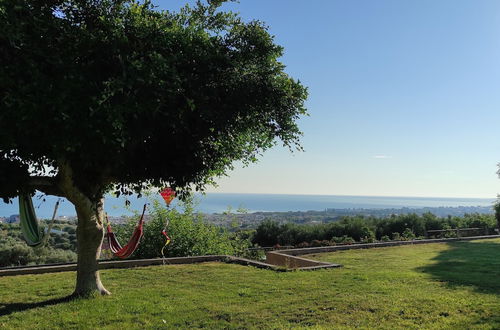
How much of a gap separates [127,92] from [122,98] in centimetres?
12

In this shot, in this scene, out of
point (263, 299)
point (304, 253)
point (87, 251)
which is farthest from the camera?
point (304, 253)

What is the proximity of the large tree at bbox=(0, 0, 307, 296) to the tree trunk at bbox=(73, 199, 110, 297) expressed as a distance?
2 centimetres

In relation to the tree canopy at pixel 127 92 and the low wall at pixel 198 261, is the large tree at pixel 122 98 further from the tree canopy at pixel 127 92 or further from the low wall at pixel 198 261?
the low wall at pixel 198 261

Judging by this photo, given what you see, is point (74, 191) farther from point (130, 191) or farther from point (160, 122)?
point (160, 122)

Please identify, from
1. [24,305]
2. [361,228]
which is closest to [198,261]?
[24,305]

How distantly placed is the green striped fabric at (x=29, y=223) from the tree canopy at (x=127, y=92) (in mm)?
928

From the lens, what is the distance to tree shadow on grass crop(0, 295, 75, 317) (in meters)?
6.58

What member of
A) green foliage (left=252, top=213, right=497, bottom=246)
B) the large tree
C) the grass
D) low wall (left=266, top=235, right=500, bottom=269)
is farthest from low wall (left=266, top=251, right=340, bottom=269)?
green foliage (left=252, top=213, right=497, bottom=246)

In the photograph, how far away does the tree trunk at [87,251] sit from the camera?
7227 mm

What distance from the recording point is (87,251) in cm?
729

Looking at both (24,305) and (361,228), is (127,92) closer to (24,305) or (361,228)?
(24,305)

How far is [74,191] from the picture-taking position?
7055 mm

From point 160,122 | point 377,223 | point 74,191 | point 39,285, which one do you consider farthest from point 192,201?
point 377,223

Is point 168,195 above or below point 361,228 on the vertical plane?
above
